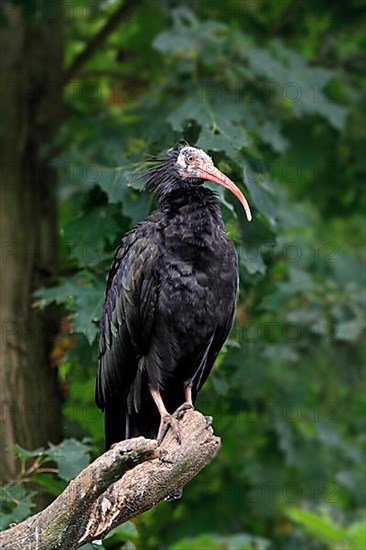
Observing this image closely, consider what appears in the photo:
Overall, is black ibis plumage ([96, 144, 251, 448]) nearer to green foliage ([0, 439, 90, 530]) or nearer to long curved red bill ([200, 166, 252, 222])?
long curved red bill ([200, 166, 252, 222])

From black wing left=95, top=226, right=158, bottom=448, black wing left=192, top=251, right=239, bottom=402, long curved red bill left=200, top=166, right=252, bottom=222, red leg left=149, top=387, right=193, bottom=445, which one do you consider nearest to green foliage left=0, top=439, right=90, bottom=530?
black wing left=95, top=226, right=158, bottom=448

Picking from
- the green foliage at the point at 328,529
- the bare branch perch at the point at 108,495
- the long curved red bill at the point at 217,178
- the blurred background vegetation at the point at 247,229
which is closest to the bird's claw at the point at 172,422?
the bare branch perch at the point at 108,495

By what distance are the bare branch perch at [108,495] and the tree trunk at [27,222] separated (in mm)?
1902

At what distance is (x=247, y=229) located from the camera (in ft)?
19.7

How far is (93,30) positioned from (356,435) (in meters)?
3.78

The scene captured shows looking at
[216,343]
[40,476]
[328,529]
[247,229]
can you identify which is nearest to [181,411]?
[216,343]

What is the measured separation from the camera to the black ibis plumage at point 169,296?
16.7 feet

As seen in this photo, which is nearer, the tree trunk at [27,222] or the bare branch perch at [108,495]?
the bare branch perch at [108,495]

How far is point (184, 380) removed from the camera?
5.41 metres

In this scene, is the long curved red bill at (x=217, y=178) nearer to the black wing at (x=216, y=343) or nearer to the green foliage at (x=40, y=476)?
the black wing at (x=216, y=343)

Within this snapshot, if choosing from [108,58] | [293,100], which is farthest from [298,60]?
[108,58]

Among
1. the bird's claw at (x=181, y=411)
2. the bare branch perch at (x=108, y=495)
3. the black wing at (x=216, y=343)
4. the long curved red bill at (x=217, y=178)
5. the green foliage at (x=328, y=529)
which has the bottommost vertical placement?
the green foliage at (x=328, y=529)

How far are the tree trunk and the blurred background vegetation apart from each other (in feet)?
0.27

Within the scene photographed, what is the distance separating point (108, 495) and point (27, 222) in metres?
3.12
